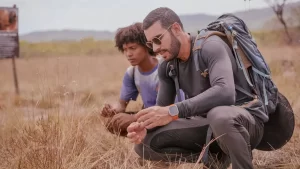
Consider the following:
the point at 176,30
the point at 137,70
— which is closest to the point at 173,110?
the point at 176,30

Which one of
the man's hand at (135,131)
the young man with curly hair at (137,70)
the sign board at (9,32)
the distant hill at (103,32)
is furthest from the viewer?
the distant hill at (103,32)

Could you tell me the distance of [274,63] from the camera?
50.8 feet

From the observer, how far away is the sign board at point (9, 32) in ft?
35.2

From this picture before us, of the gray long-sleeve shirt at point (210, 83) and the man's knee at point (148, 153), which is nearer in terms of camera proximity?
the gray long-sleeve shirt at point (210, 83)

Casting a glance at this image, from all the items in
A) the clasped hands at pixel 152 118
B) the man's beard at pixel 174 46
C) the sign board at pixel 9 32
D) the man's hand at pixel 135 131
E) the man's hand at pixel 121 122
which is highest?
the man's beard at pixel 174 46

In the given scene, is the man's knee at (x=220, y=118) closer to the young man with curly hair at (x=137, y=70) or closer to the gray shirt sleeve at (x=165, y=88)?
the gray shirt sleeve at (x=165, y=88)

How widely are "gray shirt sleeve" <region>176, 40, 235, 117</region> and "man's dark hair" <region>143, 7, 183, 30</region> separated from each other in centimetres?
37

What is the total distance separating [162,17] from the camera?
3.29 meters

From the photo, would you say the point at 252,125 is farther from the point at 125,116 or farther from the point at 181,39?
the point at 125,116

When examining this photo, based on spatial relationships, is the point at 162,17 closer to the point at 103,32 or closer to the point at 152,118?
the point at 152,118

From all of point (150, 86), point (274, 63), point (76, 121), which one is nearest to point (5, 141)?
point (76, 121)

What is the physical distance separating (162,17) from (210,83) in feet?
1.76

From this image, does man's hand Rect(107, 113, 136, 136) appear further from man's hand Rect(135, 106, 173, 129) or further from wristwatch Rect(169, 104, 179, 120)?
wristwatch Rect(169, 104, 179, 120)

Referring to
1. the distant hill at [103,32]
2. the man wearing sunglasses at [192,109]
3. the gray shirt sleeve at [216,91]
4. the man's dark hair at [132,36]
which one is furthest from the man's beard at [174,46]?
the distant hill at [103,32]
